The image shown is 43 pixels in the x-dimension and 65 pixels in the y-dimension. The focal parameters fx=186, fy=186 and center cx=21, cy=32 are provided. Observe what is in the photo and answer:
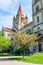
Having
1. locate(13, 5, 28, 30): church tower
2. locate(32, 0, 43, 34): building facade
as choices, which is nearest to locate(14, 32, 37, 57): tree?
locate(32, 0, 43, 34): building facade

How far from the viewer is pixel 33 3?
5684cm

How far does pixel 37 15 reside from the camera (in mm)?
54125

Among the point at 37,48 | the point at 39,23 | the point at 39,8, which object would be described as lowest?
the point at 37,48

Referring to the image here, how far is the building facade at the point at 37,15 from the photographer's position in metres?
51.8

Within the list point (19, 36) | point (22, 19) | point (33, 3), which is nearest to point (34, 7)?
point (33, 3)

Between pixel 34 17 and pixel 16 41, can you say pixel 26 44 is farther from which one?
pixel 34 17

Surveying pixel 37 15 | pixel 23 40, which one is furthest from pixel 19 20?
pixel 23 40

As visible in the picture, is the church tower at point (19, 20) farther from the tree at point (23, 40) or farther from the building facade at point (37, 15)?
the tree at point (23, 40)

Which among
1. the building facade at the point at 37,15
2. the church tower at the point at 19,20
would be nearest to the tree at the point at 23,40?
the building facade at the point at 37,15

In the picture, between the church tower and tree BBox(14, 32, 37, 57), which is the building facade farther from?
the church tower

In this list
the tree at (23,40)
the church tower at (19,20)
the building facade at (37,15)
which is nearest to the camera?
the tree at (23,40)

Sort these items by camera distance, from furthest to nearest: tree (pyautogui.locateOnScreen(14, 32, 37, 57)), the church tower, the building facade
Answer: the church tower, the building facade, tree (pyautogui.locateOnScreen(14, 32, 37, 57))

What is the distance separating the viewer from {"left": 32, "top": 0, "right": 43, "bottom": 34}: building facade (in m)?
51.8

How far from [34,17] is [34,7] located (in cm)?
304
